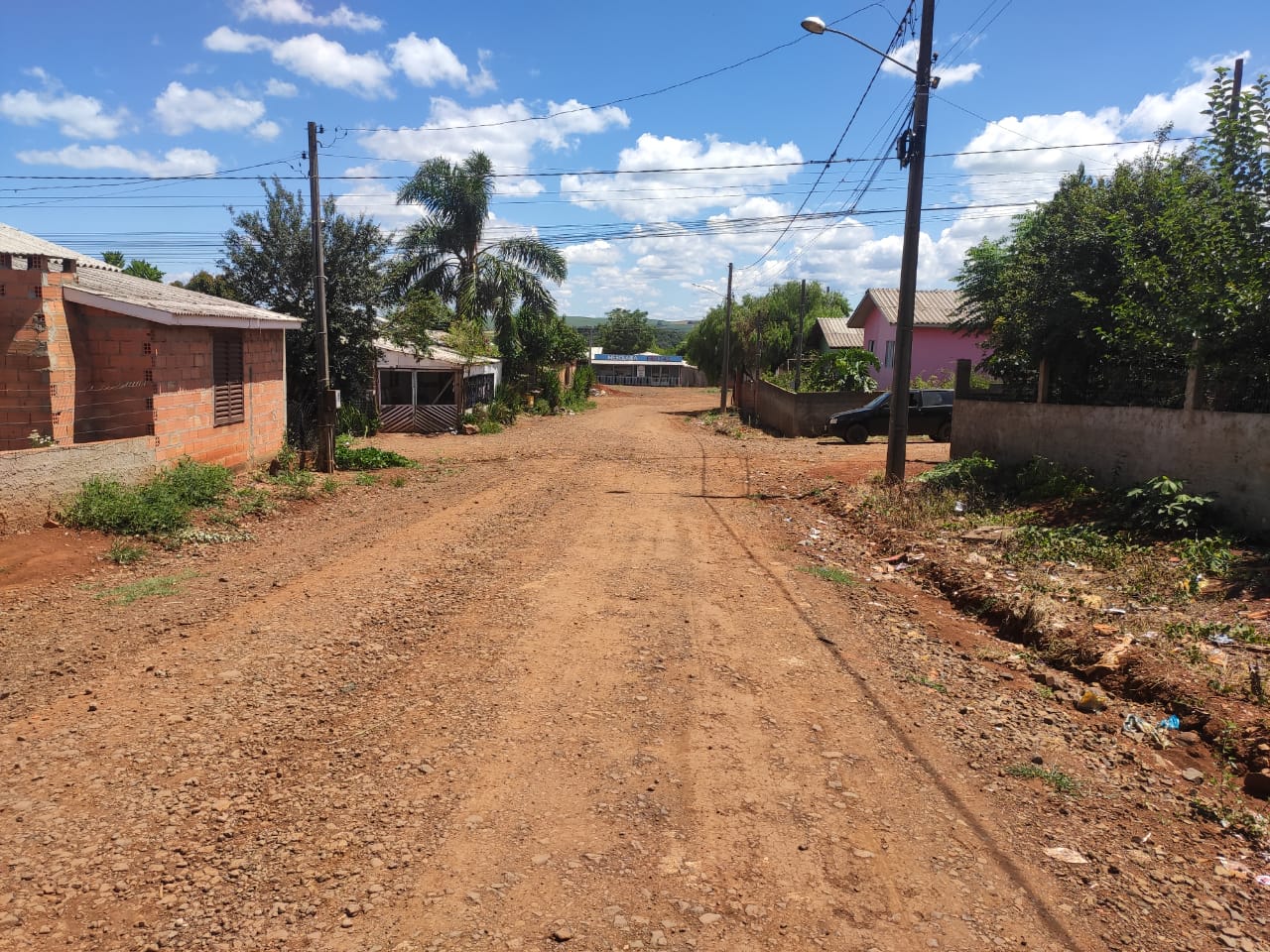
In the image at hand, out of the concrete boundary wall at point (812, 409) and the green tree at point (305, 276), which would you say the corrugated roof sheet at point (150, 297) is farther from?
the concrete boundary wall at point (812, 409)

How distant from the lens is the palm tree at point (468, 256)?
3375 centimetres

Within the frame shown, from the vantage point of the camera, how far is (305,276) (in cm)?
2216

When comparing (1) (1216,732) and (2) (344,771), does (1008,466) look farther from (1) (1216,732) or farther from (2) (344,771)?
(2) (344,771)

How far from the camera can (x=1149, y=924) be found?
3453mm

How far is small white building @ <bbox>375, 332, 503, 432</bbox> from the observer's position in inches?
1064

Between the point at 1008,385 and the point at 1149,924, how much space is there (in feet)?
43.7

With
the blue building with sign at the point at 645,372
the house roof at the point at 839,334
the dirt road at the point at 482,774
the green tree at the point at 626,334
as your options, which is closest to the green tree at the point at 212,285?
the dirt road at the point at 482,774

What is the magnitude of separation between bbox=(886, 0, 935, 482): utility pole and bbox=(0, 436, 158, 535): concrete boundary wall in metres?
11.1

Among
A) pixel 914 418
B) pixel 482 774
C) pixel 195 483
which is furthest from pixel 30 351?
pixel 914 418

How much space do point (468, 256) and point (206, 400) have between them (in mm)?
23752

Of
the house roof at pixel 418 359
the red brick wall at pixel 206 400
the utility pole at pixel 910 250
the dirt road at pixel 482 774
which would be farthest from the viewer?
the house roof at pixel 418 359

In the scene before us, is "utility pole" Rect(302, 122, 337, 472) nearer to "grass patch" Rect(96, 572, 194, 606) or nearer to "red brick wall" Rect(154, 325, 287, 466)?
"red brick wall" Rect(154, 325, 287, 466)

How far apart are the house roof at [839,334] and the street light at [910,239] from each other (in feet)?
103

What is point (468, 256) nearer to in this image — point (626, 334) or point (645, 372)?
point (645, 372)
